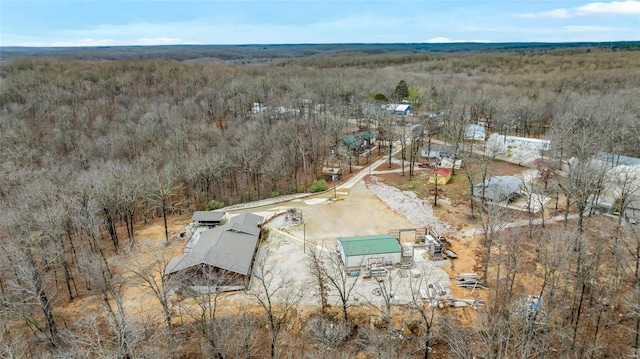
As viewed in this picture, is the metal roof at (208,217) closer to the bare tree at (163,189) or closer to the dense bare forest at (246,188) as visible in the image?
the bare tree at (163,189)

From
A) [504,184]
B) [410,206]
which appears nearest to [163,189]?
[410,206]

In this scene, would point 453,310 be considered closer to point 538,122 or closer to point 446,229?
point 446,229

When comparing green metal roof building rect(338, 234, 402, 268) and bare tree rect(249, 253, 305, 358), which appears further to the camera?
green metal roof building rect(338, 234, 402, 268)

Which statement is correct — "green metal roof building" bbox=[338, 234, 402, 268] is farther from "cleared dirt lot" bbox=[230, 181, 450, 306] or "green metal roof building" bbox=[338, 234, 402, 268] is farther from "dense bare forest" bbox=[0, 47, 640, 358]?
"dense bare forest" bbox=[0, 47, 640, 358]

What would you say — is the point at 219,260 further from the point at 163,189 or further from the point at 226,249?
the point at 163,189

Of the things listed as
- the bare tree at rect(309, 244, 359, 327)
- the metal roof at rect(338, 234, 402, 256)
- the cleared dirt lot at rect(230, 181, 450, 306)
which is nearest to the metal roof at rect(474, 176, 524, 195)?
the cleared dirt lot at rect(230, 181, 450, 306)

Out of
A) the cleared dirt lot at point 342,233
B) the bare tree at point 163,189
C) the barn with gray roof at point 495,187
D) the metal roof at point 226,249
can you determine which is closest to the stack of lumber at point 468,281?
the cleared dirt lot at point 342,233
